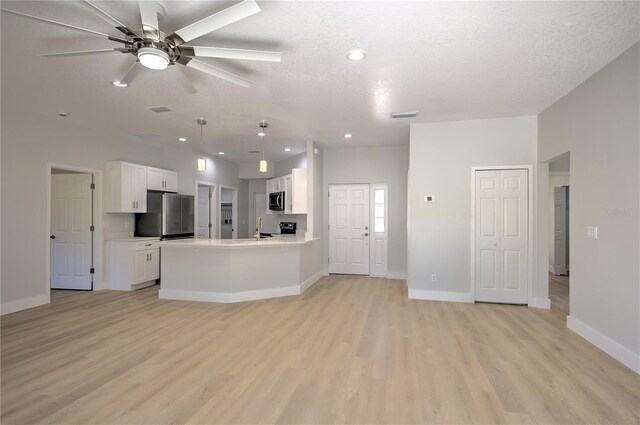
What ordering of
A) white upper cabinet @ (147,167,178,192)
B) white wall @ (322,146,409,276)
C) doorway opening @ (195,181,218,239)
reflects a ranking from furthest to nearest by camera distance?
doorway opening @ (195,181,218,239)
white wall @ (322,146,409,276)
white upper cabinet @ (147,167,178,192)

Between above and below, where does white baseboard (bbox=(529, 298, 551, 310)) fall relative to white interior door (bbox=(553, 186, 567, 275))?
below

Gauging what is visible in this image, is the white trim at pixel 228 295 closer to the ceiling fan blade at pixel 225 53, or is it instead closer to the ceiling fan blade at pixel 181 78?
the ceiling fan blade at pixel 181 78

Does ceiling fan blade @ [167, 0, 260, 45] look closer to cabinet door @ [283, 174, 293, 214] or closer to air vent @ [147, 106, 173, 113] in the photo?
air vent @ [147, 106, 173, 113]

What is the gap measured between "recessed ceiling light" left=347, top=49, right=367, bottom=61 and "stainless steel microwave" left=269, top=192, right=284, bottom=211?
15.0 ft

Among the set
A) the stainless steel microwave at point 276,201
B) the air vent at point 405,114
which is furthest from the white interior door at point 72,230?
the air vent at point 405,114

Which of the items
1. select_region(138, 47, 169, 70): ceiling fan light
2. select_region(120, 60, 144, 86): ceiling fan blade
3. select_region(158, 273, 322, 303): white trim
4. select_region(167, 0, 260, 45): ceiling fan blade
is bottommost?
select_region(158, 273, 322, 303): white trim

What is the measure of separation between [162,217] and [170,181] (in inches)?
38.3

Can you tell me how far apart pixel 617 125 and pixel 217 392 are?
426cm

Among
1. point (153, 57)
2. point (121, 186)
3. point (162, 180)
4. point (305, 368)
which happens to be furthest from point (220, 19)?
point (162, 180)

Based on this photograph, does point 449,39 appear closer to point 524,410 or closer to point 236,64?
point 236,64

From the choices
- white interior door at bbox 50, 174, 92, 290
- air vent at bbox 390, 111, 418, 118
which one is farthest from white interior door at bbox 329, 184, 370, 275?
white interior door at bbox 50, 174, 92, 290

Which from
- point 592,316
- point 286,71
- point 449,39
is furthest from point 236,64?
point 592,316

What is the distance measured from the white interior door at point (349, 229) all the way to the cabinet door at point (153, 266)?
355cm

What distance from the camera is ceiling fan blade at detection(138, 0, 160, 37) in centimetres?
199
